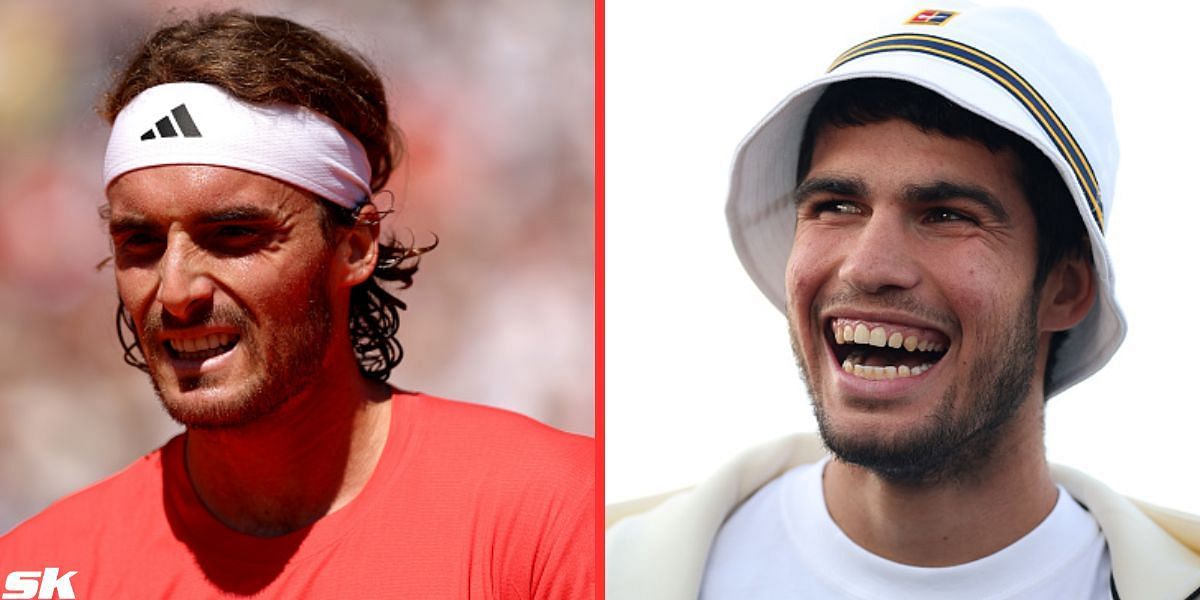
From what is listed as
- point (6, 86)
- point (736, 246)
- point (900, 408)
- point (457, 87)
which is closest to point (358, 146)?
point (457, 87)

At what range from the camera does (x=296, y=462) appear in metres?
2.78

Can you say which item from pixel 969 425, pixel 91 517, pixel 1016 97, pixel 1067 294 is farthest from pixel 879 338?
pixel 91 517

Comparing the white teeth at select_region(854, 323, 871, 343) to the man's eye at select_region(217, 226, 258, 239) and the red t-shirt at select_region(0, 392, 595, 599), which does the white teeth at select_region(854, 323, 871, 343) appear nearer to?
the red t-shirt at select_region(0, 392, 595, 599)

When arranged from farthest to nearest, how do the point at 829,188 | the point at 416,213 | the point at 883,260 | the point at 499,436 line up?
the point at 416,213
the point at 499,436
the point at 829,188
the point at 883,260

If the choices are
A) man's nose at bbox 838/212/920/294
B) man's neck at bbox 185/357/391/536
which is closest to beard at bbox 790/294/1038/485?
man's nose at bbox 838/212/920/294

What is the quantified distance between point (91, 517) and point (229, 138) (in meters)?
0.98

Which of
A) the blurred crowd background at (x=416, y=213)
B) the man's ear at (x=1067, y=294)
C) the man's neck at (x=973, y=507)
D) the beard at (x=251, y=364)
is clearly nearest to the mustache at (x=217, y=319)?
the beard at (x=251, y=364)

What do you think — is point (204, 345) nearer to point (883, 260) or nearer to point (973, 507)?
point (883, 260)

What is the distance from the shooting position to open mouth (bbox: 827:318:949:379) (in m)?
2.49

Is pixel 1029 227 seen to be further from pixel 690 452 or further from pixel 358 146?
pixel 358 146

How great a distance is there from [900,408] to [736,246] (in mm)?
513

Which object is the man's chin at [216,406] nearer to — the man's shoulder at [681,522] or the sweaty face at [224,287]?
the sweaty face at [224,287]

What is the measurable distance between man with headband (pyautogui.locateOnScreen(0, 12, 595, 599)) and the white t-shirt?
1.09 ft

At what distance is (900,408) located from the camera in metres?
2.51
